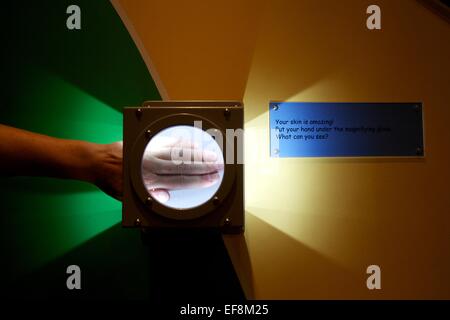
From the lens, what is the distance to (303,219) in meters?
1.06

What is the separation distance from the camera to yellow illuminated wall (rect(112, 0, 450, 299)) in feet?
3.45

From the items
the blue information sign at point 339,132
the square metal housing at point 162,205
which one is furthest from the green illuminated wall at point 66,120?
the blue information sign at point 339,132

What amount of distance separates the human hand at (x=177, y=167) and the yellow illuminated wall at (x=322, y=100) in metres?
0.19

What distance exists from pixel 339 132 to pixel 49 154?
0.79 metres

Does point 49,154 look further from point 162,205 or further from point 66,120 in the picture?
point 162,205

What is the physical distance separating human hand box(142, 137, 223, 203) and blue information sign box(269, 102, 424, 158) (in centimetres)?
24

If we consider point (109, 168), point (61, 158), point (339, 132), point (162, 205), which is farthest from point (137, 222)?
point (339, 132)

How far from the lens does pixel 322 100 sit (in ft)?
3.54

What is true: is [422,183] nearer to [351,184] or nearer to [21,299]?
[351,184]

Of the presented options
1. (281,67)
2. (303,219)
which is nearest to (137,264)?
(303,219)

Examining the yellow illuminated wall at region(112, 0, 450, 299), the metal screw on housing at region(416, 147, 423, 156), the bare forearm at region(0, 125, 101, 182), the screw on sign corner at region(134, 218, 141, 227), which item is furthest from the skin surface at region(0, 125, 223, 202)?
the metal screw on housing at region(416, 147, 423, 156)

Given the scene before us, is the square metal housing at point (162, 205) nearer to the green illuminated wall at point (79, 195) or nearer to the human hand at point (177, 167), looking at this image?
the human hand at point (177, 167)

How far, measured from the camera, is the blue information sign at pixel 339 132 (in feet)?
3.51

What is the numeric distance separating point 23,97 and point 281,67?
2.47 ft
